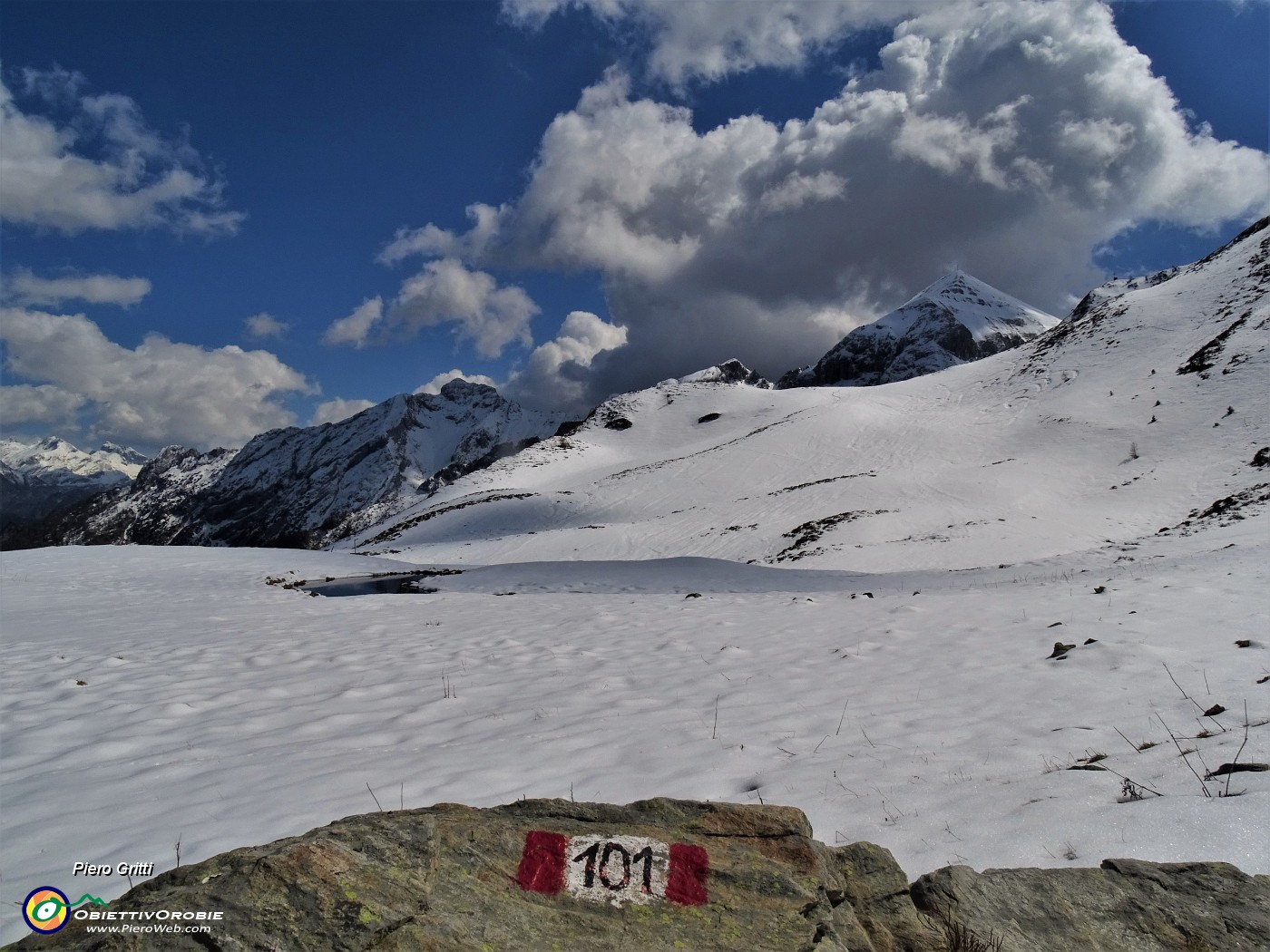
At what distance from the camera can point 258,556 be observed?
978 inches

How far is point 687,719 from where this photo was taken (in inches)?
256

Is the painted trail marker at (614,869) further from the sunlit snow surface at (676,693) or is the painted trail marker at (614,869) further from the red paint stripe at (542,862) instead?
the sunlit snow surface at (676,693)

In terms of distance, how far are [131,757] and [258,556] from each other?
21759 mm

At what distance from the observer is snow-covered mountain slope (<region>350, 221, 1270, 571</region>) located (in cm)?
2553

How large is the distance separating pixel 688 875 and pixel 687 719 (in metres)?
3.83

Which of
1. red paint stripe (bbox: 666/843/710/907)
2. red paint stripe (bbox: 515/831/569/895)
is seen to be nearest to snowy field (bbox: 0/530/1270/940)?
red paint stripe (bbox: 666/843/710/907)

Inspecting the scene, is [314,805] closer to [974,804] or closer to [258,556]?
[974,804]

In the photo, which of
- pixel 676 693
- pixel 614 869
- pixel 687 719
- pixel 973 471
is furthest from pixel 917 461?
pixel 614 869

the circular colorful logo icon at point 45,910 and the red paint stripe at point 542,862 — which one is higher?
the red paint stripe at point 542,862

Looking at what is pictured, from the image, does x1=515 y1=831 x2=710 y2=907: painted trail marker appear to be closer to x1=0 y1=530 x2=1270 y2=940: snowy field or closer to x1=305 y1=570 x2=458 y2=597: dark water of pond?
x1=0 y1=530 x2=1270 y2=940: snowy field

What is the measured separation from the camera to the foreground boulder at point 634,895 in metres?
2.25

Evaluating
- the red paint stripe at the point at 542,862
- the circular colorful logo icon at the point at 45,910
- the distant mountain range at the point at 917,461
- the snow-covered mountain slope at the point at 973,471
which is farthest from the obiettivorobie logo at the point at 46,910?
the distant mountain range at the point at 917,461

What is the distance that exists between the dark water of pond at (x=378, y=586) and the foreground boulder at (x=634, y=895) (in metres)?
16.0

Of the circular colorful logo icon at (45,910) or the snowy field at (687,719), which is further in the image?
the snowy field at (687,719)
